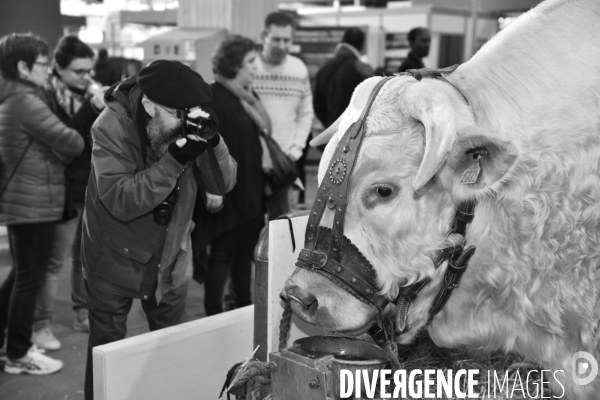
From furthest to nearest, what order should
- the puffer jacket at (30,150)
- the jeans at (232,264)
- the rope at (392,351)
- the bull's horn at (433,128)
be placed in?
the jeans at (232,264) < the puffer jacket at (30,150) < the rope at (392,351) < the bull's horn at (433,128)

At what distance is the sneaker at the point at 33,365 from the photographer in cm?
444

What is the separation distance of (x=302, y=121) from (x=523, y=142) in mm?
3881

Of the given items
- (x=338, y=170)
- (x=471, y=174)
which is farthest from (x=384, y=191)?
(x=471, y=174)

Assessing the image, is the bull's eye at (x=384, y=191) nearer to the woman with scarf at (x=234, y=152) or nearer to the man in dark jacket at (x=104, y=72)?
the woman with scarf at (x=234, y=152)

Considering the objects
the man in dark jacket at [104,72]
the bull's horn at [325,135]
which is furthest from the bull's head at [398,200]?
the man in dark jacket at [104,72]

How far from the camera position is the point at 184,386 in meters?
2.86

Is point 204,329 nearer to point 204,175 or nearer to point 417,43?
point 204,175

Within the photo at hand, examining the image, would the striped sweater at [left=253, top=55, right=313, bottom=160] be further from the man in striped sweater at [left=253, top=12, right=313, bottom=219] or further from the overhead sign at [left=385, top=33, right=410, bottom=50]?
the overhead sign at [left=385, top=33, right=410, bottom=50]

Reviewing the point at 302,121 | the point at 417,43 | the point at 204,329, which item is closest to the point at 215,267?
the point at 302,121

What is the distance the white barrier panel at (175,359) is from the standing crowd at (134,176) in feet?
1.48

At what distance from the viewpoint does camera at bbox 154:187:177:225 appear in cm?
316

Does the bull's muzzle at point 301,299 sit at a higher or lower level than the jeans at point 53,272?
higher

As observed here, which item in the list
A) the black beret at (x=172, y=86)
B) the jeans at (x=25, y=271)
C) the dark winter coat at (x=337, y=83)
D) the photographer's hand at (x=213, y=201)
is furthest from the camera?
the dark winter coat at (x=337, y=83)

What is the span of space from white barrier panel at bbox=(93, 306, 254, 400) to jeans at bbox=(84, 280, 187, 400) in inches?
18.1
